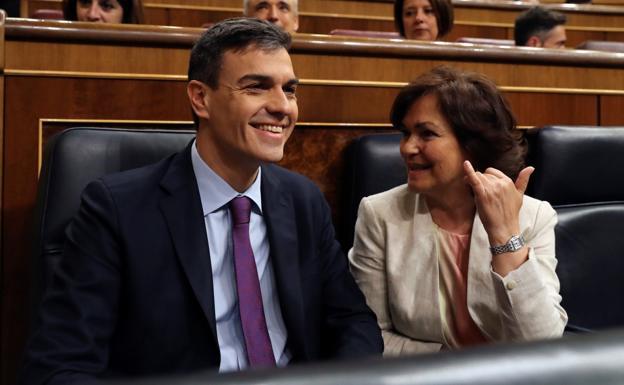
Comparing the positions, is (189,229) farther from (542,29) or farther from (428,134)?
(542,29)

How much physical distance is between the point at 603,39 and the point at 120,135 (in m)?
2.17

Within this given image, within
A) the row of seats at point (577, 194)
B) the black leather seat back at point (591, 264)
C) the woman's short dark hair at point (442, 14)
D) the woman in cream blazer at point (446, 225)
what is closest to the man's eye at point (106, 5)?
the woman's short dark hair at point (442, 14)

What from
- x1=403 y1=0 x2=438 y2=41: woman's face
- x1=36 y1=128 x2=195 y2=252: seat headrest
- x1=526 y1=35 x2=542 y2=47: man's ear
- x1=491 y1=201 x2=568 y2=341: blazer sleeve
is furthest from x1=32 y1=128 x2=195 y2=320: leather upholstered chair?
x1=526 y1=35 x2=542 y2=47: man's ear

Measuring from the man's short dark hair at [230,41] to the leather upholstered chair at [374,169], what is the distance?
209mm

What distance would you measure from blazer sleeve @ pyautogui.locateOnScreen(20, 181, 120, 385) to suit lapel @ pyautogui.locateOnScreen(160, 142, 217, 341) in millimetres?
45

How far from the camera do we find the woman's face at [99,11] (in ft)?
4.23

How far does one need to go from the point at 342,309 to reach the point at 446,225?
140mm

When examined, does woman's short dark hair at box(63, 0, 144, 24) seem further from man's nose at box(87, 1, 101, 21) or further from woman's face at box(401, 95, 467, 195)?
woman's face at box(401, 95, 467, 195)

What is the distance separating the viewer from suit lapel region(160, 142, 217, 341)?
564 mm

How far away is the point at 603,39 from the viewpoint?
248 centimetres

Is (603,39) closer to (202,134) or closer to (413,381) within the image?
(202,134)

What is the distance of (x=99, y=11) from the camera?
4.26 feet

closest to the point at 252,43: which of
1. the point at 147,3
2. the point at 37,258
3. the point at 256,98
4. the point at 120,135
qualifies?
the point at 256,98

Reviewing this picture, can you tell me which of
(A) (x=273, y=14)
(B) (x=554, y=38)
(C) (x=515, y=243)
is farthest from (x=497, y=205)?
(B) (x=554, y=38)
